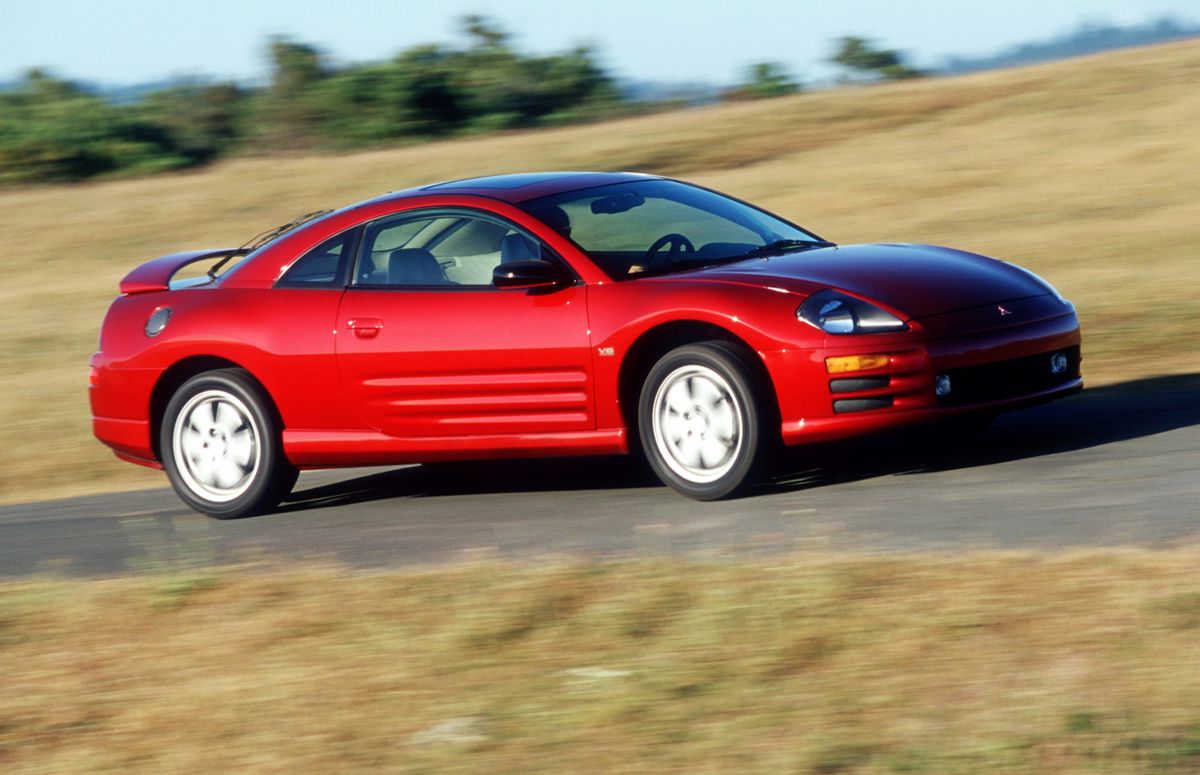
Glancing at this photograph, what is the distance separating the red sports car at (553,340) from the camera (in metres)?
7.24

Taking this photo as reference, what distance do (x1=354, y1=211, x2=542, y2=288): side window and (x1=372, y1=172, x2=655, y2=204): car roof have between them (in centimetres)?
15

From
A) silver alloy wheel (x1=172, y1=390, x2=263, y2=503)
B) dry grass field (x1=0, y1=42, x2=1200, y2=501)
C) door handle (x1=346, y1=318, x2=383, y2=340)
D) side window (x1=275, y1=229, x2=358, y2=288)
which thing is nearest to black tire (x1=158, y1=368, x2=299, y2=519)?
silver alloy wheel (x1=172, y1=390, x2=263, y2=503)

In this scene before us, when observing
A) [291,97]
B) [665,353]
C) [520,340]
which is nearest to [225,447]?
[520,340]

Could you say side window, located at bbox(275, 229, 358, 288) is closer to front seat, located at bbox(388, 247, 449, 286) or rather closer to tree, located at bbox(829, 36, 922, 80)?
front seat, located at bbox(388, 247, 449, 286)

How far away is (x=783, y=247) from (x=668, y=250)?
64 cm

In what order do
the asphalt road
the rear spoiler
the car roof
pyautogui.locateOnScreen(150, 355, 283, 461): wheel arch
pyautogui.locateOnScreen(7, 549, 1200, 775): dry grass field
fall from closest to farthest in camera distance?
pyautogui.locateOnScreen(7, 549, 1200, 775): dry grass field
the asphalt road
the car roof
pyautogui.locateOnScreen(150, 355, 283, 461): wheel arch
the rear spoiler

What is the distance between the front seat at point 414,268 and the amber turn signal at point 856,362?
78.4 inches

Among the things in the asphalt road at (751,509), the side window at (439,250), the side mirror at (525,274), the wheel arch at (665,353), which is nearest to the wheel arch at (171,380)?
the asphalt road at (751,509)

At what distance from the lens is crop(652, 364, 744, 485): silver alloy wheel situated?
7.28 m

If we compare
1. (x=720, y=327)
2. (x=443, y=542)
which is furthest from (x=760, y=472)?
(x=443, y=542)

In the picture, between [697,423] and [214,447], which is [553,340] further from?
[214,447]

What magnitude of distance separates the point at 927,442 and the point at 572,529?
215 cm

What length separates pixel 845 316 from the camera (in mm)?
7219

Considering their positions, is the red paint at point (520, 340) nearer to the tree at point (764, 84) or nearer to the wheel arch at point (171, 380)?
the wheel arch at point (171, 380)
